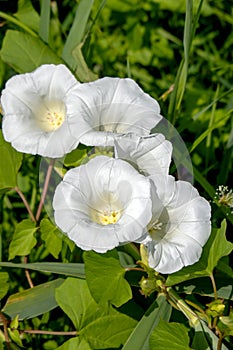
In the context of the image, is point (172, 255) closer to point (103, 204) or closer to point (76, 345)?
point (103, 204)

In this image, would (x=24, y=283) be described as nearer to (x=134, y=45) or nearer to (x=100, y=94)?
(x=100, y=94)

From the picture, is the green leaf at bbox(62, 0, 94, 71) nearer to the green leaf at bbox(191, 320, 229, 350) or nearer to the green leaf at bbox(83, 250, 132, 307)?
the green leaf at bbox(83, 250, 132, 307)

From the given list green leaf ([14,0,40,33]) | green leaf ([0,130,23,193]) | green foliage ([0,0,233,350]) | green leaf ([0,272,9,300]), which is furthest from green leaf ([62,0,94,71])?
green leaf ([0,272,9,300])

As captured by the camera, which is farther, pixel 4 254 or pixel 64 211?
pixel 4 254

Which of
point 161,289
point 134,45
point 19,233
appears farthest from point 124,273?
point 134,45

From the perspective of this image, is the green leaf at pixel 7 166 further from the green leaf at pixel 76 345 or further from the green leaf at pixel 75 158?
the green leaf at pixel 76 345
